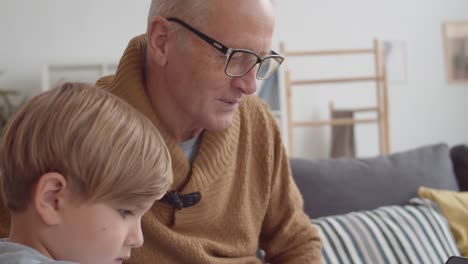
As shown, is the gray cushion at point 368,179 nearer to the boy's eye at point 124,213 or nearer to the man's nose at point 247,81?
the man's nose at point 247,81

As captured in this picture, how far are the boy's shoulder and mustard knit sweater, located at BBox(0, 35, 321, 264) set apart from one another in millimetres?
462

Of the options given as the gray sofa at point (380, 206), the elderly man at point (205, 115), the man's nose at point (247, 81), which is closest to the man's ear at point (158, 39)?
the elderly man at point (205, 115)

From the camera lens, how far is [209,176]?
53.9 inches

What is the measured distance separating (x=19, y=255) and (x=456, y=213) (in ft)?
4.79

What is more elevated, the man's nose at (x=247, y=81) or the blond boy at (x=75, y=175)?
the man's nose at (x=247, y=81)

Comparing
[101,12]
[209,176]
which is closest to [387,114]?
[101,12]

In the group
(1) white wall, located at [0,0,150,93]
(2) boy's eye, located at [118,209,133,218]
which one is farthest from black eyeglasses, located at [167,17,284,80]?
(1) white wall, located at [0,0,150,93]

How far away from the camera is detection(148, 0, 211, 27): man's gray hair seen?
4.27 feet

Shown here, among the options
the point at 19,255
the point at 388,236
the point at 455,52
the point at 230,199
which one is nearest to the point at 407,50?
the point at 455,52

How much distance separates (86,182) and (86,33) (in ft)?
11.1

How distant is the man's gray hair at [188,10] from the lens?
4.27ft

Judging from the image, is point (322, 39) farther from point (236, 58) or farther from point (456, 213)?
point (236, 58)

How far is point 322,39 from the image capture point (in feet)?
14.5

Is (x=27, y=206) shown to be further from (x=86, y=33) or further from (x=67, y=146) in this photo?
(x=86, y=33)
